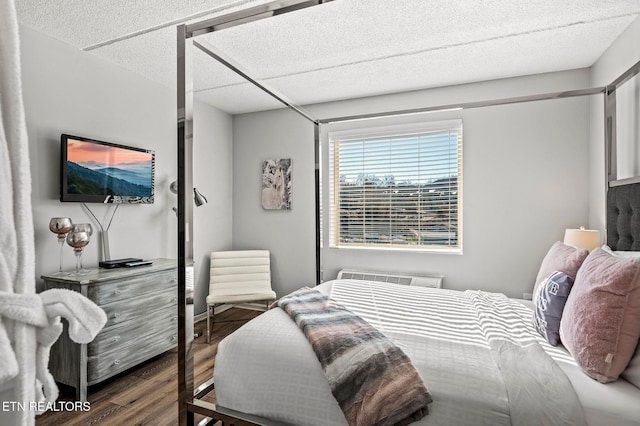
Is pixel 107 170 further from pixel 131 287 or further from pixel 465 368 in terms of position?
pixel 465 368

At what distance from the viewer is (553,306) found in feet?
5.32

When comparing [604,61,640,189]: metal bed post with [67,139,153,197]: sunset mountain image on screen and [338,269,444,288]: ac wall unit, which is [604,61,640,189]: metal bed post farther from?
[67,139,153,197]: sunset mountain image on screen

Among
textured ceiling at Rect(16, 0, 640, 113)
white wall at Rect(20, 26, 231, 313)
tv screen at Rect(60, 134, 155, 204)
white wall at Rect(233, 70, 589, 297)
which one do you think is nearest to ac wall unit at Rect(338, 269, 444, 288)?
white wall at Rect(233, 70, 589, 297)

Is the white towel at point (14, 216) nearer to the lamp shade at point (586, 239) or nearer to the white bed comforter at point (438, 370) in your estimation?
the white bed comforter at point (438, 370)

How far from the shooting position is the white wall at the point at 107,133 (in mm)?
2359

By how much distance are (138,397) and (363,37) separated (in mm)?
2918

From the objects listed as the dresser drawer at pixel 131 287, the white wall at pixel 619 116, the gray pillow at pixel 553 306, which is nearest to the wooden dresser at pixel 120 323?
the dresser drawer at pixel 131 287

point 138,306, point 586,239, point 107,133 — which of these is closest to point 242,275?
point 138,306

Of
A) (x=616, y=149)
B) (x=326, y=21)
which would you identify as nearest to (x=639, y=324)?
(x=616, y=149)

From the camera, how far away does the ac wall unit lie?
3.29m

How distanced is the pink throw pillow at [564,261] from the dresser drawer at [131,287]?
2690 mm

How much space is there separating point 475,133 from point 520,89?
525 millimetres

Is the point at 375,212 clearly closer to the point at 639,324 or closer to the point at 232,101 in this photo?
the point at 232,101

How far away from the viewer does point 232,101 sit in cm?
385
